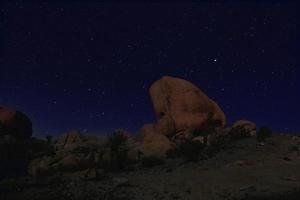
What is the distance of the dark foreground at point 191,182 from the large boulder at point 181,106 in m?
12.4

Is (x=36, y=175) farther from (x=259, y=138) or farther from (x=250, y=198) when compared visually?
(x=259, y=138)

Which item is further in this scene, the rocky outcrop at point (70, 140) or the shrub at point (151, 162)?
the rocky outcrop at point (70, 140)

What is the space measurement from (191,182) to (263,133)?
14225mm

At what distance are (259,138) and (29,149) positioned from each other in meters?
15.5

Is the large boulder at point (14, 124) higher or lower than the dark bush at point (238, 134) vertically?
higher

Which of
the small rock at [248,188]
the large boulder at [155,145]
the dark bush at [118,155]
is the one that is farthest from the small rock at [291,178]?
the large boulder at [155,145]

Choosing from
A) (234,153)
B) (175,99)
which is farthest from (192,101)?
(234,153)

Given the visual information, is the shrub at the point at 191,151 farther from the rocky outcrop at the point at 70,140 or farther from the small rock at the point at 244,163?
the rocky outcrop at the point at 70,140

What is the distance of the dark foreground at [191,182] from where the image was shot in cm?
1473

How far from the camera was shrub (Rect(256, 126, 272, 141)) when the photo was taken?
2856cm

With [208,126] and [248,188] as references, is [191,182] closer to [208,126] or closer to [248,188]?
[248,188]

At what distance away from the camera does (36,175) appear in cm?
2170

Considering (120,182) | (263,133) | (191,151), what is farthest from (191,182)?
(263,133)

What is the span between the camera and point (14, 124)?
109 ft
